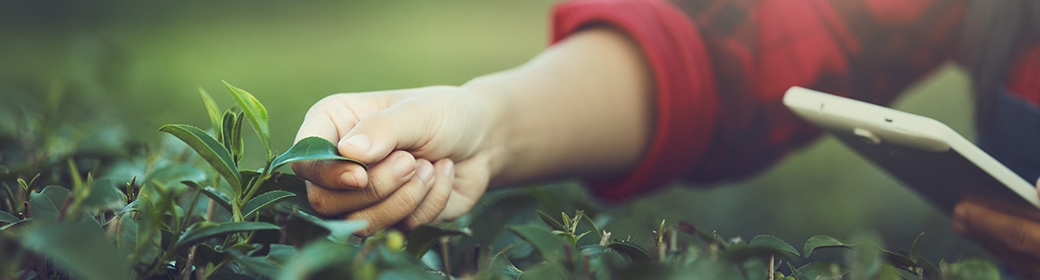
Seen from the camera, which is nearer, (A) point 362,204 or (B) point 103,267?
(B) point 103,267

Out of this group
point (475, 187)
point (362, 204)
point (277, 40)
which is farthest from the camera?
point (277, 40)

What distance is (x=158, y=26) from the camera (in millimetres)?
5414

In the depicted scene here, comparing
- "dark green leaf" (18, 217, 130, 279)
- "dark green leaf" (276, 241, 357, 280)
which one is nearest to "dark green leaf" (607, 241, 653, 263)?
"dark green leaf" (276, 241, 357, 280)

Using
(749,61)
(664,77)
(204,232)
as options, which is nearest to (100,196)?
(204,232)

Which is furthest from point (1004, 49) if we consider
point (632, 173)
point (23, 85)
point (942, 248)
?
point (23, 85)

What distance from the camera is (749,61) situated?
1.40 meters

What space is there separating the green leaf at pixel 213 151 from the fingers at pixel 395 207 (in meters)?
0.16

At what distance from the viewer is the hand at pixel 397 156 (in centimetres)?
74

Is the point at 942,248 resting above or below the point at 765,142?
below

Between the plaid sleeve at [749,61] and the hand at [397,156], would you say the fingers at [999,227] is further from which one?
the hand at [397,156]

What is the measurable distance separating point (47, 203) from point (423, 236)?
0.86ft

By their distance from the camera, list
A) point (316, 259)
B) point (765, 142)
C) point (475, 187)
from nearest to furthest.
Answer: point (316, 259)
point (475, 187)
point (765, 142)

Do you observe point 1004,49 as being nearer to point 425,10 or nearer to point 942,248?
point 942,248

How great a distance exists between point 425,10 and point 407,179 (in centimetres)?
559
